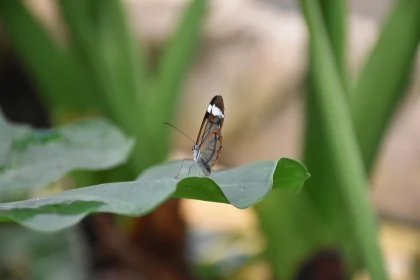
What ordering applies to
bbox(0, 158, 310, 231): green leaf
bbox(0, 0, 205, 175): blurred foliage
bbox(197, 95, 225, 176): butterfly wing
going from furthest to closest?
bbox(0, 0, 205, 175): blurred foliage < bbox(197, 95, 225, 176): butterfly wing < bbox(0, 158, 310, 231): green leaf

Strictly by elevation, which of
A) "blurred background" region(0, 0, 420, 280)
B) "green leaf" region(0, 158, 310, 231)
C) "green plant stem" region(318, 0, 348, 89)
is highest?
"green plant stem" region(318, 0, 348, 89)

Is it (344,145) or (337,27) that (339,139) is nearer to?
(344,145)

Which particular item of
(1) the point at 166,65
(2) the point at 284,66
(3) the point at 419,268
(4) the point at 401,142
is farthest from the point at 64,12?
(2) the point at 284,66

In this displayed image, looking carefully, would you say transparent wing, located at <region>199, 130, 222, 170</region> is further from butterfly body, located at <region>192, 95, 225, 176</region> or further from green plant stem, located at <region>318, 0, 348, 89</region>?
green plant stem, located at <region>318, 0, 348, 89</region>

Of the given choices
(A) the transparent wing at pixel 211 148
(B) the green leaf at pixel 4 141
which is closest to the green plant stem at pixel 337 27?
(A) the transparent wing at pixel 211 148

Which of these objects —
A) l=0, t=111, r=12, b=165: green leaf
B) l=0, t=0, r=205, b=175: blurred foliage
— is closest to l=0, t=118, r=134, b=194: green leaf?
l=0, t=111, r=12, b=165: green leaf

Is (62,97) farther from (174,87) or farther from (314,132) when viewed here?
(314,132)

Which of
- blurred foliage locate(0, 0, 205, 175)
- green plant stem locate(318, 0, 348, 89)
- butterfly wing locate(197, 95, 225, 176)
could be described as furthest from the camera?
blurred foliage locate(0, 0, 205, 175)
